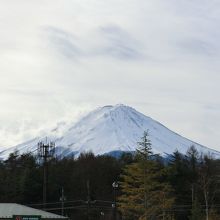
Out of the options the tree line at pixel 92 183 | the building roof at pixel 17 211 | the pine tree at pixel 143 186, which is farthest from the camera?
the tree line at pixel 92 183

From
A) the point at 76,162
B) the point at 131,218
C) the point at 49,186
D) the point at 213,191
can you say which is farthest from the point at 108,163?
the point at 131,218

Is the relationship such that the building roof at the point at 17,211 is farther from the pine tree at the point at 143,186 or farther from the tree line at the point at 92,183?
the tree line at the point at 92,183

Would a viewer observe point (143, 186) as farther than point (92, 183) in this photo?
No

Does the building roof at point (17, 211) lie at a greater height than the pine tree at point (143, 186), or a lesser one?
lesser

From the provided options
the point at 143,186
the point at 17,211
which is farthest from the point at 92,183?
the point at 143,186

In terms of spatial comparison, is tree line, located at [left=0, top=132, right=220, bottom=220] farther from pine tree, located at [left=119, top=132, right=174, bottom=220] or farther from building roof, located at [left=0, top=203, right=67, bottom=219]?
pine tree, located at [left=119, top=132, right=174, bottom=220]

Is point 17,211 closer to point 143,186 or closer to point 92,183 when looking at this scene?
point 143,186

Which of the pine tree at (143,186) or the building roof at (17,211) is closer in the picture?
the pine tree at (143,186)

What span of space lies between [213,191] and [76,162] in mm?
23537

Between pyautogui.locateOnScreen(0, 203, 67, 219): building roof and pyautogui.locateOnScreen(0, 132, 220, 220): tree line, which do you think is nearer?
pyautogui.locateOnScreen(0, 203, 67, 219): building roof

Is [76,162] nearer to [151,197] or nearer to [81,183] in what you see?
[81,183]

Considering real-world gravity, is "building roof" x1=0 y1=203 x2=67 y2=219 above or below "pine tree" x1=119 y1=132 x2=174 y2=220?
below

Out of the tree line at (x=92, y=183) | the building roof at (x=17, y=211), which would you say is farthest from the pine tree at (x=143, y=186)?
the tree line at (x=92, y=183)

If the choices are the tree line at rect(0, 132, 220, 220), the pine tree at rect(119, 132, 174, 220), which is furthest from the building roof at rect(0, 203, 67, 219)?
the tree line at rect(0, 132, 220, 220)
